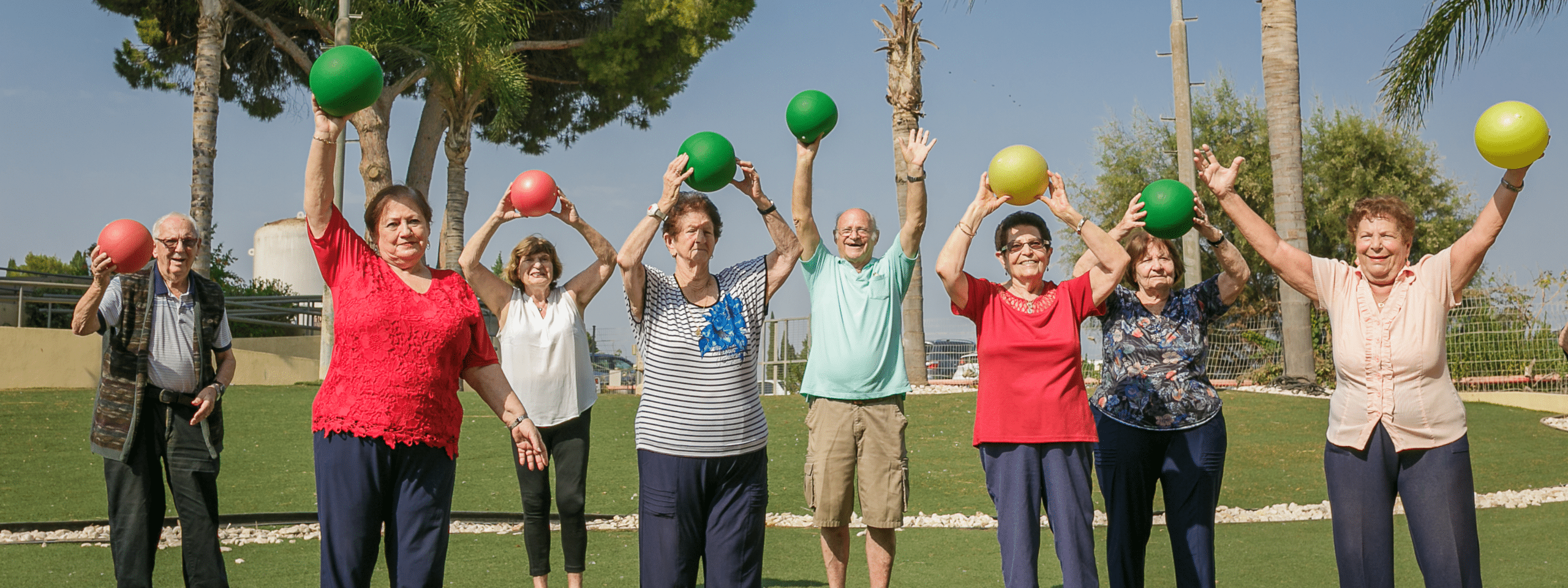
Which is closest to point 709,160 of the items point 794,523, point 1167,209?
point 1167,209

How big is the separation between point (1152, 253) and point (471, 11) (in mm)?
15766

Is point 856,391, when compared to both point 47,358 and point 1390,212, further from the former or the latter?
point 47,358

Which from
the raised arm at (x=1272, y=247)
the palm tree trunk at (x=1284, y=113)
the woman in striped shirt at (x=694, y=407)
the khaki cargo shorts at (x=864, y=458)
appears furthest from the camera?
the palm tree trunk at (x=1284, y=113)

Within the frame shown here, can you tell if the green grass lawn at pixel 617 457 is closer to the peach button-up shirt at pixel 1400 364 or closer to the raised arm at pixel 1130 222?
the raised arm at pixel 1130 222

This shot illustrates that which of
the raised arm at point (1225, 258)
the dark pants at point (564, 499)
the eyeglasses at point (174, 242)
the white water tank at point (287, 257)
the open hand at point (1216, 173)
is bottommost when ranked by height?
the dark pants at point (564, 499)

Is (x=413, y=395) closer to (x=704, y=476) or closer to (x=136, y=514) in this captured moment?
(x=704, y=476)

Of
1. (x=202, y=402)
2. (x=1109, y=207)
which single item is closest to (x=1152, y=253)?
(x=202, y=402)

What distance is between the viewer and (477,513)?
8422 mm

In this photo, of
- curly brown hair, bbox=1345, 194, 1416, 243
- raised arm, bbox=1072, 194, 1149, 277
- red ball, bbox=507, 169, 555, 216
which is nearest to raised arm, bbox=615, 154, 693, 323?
red ball, bbox=507, 169, 555, 216

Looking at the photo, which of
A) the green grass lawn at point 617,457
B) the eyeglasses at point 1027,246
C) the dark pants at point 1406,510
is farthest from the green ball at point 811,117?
the green grass lawn at point 617,457

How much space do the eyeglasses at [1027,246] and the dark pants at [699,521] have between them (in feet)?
4.45

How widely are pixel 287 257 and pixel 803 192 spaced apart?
94.0 feet

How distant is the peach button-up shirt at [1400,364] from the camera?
3.77 m

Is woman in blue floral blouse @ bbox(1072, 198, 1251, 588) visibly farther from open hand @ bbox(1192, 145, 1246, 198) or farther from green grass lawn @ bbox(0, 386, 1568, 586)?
green grass lawn @ bbox(0, 386, 1568, 586)
